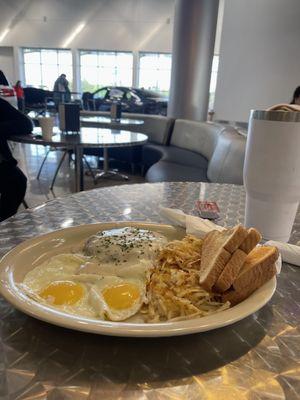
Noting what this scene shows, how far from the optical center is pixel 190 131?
16.8ft

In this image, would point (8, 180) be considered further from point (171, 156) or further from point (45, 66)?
point (45, 66)

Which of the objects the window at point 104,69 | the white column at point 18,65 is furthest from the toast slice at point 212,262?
the white column at point 18,65

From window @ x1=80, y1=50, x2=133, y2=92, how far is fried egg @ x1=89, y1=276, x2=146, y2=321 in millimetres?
15143

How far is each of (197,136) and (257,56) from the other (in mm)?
2795

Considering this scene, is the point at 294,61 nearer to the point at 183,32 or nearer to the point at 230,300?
the point at 183,32

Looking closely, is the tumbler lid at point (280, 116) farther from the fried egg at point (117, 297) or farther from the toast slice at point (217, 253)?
the fried egg at point (117, 297)

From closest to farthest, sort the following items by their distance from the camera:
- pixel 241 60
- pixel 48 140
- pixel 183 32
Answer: pixel 48 140
pixel 183 32
pixel 241 60

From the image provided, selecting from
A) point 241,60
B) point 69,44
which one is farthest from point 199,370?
point 69,44

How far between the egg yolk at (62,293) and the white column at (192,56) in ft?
18.8

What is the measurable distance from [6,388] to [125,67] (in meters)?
15.7

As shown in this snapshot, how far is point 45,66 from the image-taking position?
15883 mm

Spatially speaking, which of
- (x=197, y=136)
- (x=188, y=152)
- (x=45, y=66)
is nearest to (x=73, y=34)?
(x=45, y=66)

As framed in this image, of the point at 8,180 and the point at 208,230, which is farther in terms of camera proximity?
the point at 8,180

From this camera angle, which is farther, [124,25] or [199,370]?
[124,25]
